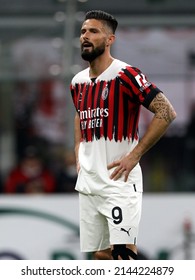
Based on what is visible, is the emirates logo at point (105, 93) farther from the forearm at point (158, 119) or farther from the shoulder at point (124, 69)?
the forearm at point (158, 119)

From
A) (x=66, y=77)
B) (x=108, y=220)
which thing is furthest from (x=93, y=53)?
(x=66, y=77)

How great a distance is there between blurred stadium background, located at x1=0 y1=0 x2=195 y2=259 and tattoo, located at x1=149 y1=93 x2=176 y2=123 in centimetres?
410

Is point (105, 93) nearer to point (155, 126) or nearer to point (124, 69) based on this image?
point (124, 69)

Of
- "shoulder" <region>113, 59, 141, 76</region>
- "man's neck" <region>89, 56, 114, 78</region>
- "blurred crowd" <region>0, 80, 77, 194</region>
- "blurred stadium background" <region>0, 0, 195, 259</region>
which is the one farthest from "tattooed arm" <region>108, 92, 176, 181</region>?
"blurred crowd" <region>0, 80, 77, 194</region>

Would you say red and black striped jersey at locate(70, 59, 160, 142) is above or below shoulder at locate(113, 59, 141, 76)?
below

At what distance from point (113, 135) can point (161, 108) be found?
1.01 feet

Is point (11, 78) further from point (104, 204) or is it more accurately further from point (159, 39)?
point (104, 204)

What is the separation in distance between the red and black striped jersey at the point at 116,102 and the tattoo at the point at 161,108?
1.1 inches

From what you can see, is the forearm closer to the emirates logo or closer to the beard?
the emirates logo

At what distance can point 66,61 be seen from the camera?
10453mm

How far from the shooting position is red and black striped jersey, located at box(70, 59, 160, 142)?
5.50 m

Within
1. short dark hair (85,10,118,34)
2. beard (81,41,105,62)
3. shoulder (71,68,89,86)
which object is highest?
short dark hair (85,10,118,34)

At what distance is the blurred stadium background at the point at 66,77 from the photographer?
1019 centimetres
